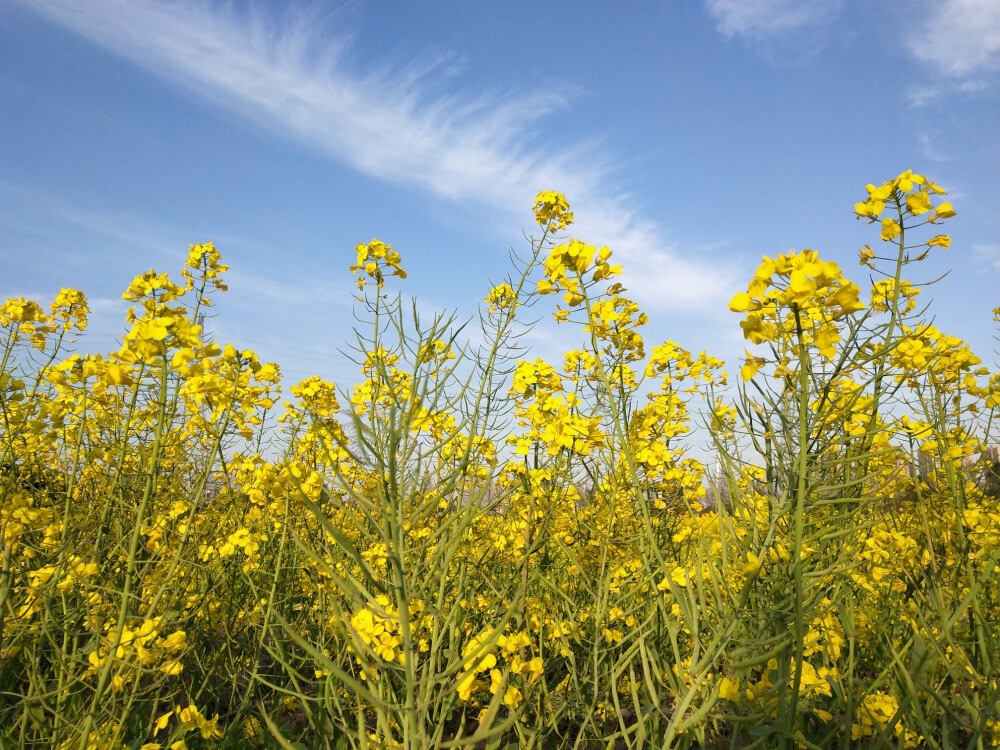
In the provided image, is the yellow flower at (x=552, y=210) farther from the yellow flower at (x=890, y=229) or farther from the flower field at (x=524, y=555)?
the yellow flower at (x=890, y=229)

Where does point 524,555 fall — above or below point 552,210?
below

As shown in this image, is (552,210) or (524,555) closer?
(524,555)

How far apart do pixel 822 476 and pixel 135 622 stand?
2440 mm

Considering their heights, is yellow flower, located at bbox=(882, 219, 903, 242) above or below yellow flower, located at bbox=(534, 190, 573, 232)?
below

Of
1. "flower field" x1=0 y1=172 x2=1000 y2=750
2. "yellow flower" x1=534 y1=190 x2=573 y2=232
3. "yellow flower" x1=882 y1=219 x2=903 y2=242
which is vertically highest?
"yellow flower" x1=534 y1=190 x2=573 y2=232

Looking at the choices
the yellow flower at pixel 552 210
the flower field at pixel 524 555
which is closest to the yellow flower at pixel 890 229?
the flower field at pixel 524 555

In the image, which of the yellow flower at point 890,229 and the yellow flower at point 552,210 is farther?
the yellow flower at point 552,210

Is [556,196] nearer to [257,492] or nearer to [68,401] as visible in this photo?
[257,492]

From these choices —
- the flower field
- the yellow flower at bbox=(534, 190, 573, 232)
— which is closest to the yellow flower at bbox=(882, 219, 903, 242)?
the flower field

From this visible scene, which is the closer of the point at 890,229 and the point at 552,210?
the point at 890,229

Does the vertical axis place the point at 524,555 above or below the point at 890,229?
below

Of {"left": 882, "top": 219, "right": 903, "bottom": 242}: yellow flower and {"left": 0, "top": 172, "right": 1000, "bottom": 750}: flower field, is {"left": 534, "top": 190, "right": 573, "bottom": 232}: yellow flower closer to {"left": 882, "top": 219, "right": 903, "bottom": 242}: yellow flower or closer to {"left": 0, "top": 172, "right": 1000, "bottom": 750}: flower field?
{"left": 0, "top": 172, "right": 1000, "bottom": 750}: flower field

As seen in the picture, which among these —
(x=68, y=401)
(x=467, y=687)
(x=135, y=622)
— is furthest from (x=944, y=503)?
(x=68, y=401)

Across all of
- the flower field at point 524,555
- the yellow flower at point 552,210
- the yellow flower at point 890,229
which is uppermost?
the yellow flower at point 552,210
